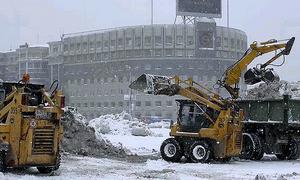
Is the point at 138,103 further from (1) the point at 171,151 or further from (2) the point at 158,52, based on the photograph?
(1) the point at 171,151

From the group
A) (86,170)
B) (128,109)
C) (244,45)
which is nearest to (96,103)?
(128,109)

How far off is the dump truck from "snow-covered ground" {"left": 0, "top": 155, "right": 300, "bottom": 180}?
5.34 ft

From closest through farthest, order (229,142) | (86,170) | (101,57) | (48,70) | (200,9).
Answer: (86,170)
(229,142)
(200,9)
(101,57)
(48,70)

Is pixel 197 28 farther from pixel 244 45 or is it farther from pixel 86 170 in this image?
pixel 86 170

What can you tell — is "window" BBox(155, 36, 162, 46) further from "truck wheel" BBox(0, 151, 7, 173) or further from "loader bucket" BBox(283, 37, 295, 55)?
"truck wheel" BBox(0, 151, 7, 173)

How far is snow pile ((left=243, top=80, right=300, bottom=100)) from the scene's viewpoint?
24.7m

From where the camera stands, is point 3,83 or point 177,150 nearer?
point 3,83

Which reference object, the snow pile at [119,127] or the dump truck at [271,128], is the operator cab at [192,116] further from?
the snow pile at [119,127]

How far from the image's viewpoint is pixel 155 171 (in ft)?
52.7

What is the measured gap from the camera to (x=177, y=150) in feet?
66.3

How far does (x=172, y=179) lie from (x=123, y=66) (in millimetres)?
92778

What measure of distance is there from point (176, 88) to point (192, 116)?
132cm

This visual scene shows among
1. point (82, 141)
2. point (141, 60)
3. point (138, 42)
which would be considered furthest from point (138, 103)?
point (82, 141)

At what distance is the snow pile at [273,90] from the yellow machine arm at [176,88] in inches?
191
